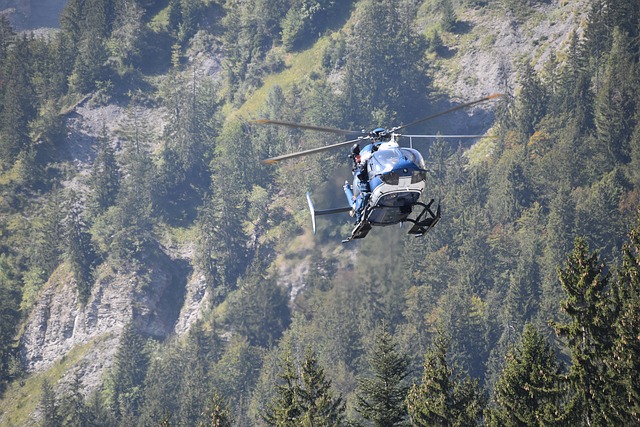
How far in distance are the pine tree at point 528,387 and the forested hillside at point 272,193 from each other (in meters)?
47.0

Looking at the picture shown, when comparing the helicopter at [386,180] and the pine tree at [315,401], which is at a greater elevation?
the helicopter at [386,180]

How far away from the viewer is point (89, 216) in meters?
152

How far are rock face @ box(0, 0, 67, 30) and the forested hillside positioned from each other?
15.6m

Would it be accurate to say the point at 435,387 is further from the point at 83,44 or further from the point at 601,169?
the point at 83,44

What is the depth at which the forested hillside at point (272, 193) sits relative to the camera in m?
118

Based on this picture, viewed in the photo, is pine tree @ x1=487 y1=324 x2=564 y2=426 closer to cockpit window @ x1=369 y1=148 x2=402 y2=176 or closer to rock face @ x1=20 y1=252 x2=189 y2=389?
cockpit window @ x1=369 y1=148 x2=402 y2=176

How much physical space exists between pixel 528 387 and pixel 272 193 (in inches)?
A: 4063

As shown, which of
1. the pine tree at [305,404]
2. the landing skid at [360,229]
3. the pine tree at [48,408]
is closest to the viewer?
the landing skid at [360,229]

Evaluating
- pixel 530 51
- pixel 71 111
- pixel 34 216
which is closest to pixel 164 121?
pixel 71 111

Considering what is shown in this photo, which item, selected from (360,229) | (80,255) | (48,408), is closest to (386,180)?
(360,229)

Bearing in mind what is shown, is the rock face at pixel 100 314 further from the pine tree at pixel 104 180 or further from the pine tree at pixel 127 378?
the pine tree at pixel 104 180

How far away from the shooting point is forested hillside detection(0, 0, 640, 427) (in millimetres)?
118000

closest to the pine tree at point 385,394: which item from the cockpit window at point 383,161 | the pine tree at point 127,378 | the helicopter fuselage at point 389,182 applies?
the helicopter fuselage at point 389,182

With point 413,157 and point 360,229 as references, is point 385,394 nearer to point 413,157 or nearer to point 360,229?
point 360,229
